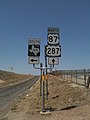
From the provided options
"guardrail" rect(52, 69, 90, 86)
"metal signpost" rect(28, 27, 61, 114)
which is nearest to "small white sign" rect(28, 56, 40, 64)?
"metal signpost" rect(28, 27, 61, 114)

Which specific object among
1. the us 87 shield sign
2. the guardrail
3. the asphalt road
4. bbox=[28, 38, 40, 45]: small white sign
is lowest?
the asphalt road

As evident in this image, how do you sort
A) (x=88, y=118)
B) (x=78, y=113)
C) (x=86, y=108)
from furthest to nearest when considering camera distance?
1. (x=86, y=108)
2. (x=78, y=113)
3. (x=88, y=118)

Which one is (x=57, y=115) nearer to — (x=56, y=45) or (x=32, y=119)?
(x=32, y=119)

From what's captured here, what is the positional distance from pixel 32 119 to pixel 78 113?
1.76 m

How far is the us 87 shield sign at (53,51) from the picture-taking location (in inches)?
527

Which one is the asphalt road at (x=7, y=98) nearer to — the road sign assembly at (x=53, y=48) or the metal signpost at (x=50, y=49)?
the metal signpost at (x=50, y=49)

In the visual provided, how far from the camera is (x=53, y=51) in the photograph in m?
13.4

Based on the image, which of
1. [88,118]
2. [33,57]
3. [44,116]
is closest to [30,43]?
[33,57]

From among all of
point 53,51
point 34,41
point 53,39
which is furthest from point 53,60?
point 34,41

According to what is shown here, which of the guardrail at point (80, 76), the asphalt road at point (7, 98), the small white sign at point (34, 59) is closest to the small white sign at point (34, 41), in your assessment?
the small white sign at point (34, 59)

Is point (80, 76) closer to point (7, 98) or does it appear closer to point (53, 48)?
point (7, 98)

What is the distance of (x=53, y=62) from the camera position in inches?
529

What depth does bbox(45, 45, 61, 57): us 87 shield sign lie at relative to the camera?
1340 centimetres

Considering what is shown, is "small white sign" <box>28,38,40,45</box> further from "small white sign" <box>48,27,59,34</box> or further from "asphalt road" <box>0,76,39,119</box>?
"asphalt road" <box>0,76,39,119</box>
